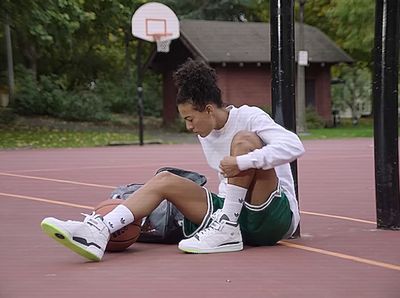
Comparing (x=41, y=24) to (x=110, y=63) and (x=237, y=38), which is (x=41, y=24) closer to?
(x=237, y=38)

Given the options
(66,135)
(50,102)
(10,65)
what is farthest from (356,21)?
(66,135)

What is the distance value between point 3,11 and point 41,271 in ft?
69.1

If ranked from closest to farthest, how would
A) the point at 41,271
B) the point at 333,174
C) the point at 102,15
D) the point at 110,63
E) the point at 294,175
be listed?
the point at 41,271 < the point at 294,175 < the point at 333,174 < the point at 102,15 < the point at 110,63

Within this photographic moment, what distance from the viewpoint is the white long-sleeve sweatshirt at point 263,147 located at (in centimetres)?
497

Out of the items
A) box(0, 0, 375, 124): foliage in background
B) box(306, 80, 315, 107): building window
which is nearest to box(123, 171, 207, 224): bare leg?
box(0, 0, 375, 124): foliage in background

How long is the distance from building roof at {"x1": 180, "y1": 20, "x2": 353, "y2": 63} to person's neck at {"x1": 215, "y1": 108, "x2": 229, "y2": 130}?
26912 mm

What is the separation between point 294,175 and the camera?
6293mm

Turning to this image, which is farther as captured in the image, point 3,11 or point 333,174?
point 3,11

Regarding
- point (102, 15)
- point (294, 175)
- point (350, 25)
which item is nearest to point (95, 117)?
point (102, 15)

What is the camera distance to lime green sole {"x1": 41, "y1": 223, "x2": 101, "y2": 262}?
4930 millimetres

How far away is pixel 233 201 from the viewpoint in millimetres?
5191

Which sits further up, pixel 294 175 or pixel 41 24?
pixel 41 24

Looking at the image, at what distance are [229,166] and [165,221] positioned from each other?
0.95 m

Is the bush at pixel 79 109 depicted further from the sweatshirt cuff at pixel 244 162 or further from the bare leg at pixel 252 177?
the sweatshirt cuff at pixel 244 162
